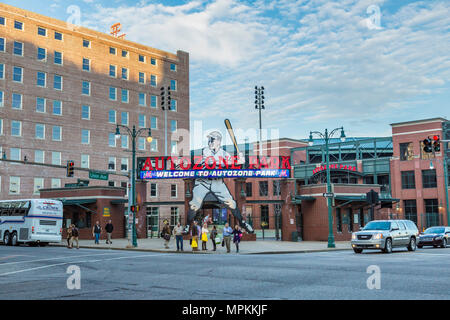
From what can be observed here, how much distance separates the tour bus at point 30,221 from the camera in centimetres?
3453

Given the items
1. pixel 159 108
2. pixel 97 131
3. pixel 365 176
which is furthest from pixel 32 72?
pixel 365 176

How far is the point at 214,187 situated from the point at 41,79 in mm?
31704

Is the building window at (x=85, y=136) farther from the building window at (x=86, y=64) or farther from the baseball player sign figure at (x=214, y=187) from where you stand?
the baseball player sign figure at (x=214, y=187)

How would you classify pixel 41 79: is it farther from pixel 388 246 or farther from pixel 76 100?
pixel 388 246

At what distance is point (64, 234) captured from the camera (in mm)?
44812

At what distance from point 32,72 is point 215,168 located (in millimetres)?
31579

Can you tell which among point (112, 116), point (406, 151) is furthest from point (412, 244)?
point (112, 116)

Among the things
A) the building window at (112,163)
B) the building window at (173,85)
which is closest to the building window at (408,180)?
the building window at (173,85)

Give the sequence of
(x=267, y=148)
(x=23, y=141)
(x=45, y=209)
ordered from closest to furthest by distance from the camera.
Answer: (x=45, y=209) < (x=23, y=141) < (x=267, y=148)

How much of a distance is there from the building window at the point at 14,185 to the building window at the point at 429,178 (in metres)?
50.3

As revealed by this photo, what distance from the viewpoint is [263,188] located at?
80438mm

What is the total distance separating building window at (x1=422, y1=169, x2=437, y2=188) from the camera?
2395 inches

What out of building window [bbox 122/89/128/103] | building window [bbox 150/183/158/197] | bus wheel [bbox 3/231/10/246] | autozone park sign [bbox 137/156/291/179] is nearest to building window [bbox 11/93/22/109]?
building window [bbox 122/89/128/103]
